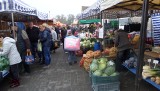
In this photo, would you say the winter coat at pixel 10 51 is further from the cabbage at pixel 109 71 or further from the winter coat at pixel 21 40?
the cabbage at pixel 109 71

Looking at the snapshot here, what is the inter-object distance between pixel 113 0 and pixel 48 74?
4317 mm

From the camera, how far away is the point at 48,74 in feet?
27.8

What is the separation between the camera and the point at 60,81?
24.3 ft

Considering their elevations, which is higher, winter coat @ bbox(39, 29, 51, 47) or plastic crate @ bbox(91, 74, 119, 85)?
winter coat @ bbox(39, 29, 51, 47)

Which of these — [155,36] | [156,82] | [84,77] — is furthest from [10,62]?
[155,36]

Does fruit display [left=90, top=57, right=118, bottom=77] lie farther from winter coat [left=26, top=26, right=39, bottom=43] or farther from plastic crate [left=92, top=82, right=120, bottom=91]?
winter coat [left=26, top=26, right=39, bottom=43]

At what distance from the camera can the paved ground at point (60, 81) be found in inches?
260

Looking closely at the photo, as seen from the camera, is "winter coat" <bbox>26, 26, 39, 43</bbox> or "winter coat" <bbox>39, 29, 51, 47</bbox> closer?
"winter coat" <bbox>39, 29, 51, 47</bbox>

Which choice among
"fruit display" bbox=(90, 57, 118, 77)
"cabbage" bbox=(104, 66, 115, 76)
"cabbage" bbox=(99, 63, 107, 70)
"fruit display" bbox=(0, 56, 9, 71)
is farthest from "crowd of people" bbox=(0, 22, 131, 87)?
"cabbage" bbox=(104, 66, 115, 76)

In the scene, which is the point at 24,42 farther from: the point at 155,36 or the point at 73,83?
the point at 155,36

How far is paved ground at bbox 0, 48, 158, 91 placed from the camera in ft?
21.6

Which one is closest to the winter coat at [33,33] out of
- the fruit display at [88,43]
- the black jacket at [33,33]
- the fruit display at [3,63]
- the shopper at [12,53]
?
the black jacket at [33,33]

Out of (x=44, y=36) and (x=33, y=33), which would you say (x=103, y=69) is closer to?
(x=44, y=36)

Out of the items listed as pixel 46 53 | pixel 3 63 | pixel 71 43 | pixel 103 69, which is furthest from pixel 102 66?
pixel 46 53
